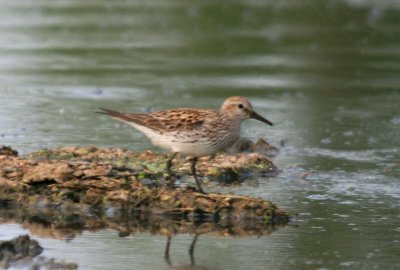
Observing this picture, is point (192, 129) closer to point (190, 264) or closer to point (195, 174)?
point (195, 174)

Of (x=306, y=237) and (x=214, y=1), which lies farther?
(x=214, y=1)

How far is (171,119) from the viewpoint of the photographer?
8.59 meters

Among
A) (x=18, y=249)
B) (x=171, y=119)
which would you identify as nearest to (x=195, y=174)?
(x=171, y=119)

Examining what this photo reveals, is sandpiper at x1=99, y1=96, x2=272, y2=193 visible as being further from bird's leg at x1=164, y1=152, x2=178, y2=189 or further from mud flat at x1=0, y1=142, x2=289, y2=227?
mud flat at x1=0, y1=142, x2=289, y2=227

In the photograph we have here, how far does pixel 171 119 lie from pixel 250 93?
174 inches

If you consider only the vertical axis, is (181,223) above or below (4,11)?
below

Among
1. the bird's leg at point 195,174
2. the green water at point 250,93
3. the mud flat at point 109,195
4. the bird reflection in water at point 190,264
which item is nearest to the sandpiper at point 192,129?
the bird's leg at point 195,174

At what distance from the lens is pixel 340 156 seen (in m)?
9.95

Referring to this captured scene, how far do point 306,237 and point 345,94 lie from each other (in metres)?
6.16

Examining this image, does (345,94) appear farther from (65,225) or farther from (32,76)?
(65,225)

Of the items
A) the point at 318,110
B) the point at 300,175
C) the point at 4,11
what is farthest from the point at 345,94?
the point at 4,11

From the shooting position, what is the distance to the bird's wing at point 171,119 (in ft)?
27.9

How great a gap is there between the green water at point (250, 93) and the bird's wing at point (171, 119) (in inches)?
23.4

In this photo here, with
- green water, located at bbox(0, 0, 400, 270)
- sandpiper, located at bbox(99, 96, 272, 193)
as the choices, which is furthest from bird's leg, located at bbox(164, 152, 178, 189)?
green water, located at bbox(0, 0, 400, 270)
